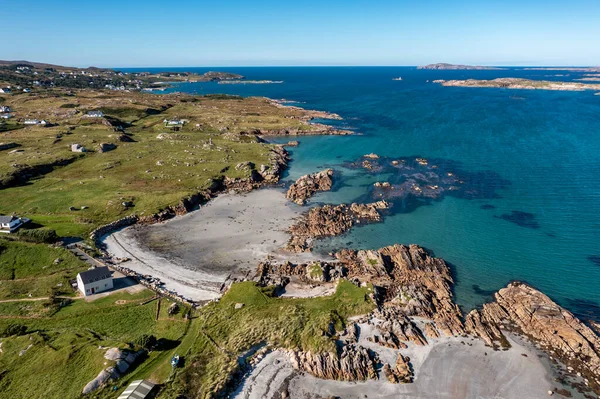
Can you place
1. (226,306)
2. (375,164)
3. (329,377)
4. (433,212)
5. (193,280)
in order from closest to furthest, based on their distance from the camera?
(329,377)
(226,306)
(193,280)
(433,212)
(375,164)

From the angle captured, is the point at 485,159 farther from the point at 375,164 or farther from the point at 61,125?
the point at 61,125

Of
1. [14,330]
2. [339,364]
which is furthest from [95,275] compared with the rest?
[339,364]

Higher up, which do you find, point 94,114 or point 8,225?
point 94,114

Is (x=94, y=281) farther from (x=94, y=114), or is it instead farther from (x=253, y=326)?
(x=94, y=114)

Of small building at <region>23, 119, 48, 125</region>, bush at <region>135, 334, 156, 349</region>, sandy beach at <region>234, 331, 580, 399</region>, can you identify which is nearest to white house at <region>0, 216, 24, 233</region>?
bush at <region>135, 334, 156, 349</region>

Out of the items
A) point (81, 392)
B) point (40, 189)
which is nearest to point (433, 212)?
point (81, 392)

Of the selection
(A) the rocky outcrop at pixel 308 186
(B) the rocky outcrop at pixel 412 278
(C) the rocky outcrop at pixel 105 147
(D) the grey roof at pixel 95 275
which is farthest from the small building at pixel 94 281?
(C) the rocky outcrop at pixel 105 147

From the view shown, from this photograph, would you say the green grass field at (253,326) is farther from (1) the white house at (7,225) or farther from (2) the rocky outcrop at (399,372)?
(1) the white house at (7,225)
